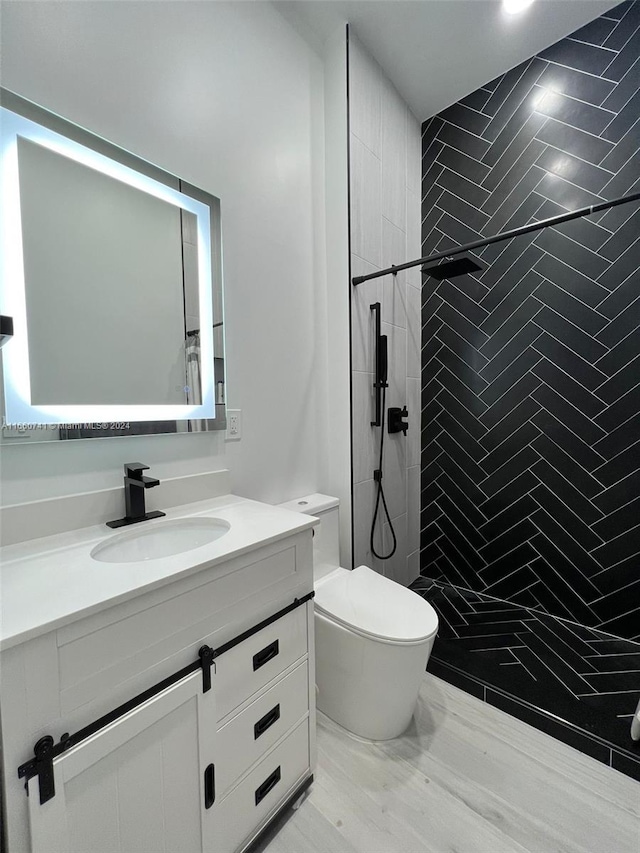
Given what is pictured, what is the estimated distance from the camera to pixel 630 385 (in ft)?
6.14

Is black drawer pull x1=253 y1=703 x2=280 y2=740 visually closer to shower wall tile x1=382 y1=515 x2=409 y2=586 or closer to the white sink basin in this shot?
the white sink basin

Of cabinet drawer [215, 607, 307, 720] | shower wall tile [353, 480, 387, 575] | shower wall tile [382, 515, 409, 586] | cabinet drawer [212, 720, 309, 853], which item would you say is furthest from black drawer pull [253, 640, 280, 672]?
shower wall tile [382, 515, 409, 586]

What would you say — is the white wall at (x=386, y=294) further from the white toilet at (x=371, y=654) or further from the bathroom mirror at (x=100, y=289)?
the bathroom mirror at (x=100, y=289)

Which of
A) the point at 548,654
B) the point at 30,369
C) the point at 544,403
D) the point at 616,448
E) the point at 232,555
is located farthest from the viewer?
the point at 544,403

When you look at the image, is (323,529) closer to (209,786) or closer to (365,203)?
(209,786)

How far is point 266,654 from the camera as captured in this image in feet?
3.40

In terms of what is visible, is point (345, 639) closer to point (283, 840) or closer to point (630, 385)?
point (283, 840)

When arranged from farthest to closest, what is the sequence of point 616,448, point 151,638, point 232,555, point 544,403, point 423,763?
point 544,403
point 616,448
point 423,763
point 232,555
point 151,638

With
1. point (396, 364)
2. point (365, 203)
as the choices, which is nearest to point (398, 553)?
point (396, 364)

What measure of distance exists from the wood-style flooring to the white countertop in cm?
93

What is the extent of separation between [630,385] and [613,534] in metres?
0.78

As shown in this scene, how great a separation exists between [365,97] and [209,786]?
9.43 feet

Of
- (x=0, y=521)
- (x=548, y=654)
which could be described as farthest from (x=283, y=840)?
(x=548, y=654)

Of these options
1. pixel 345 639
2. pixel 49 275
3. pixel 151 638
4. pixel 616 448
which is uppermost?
pixel 49 275
